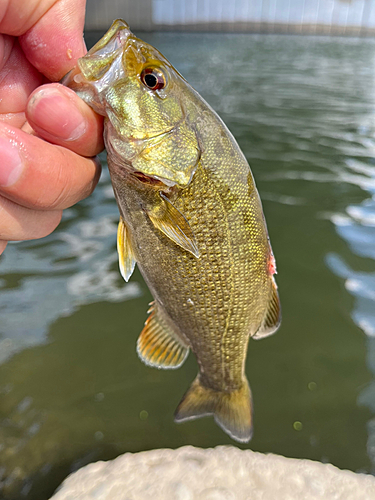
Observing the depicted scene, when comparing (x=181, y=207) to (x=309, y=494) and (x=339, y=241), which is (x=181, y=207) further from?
(x=339, y=241)

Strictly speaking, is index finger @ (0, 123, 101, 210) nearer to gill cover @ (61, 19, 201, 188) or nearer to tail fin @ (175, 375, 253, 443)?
gill cover @ (61, 19, 201, 188)

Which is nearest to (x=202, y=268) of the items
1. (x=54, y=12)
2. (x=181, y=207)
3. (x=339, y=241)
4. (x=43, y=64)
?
(x=181, y=207)

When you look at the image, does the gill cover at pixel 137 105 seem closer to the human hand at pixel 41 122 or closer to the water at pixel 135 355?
the human hand at pixel 41 122

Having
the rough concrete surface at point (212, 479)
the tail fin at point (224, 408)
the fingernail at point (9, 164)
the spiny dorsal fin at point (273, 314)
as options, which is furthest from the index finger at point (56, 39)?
the rough concrete surface at point (212, 479)

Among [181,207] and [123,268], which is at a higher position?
[181,207]

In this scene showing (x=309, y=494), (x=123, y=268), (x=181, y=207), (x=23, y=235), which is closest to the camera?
(x=181, y=207)

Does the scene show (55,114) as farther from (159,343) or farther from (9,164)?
(159,343)

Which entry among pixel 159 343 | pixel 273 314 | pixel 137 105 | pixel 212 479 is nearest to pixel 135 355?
pixel 212 479

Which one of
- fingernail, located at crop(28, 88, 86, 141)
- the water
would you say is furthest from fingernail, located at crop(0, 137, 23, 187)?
the water
